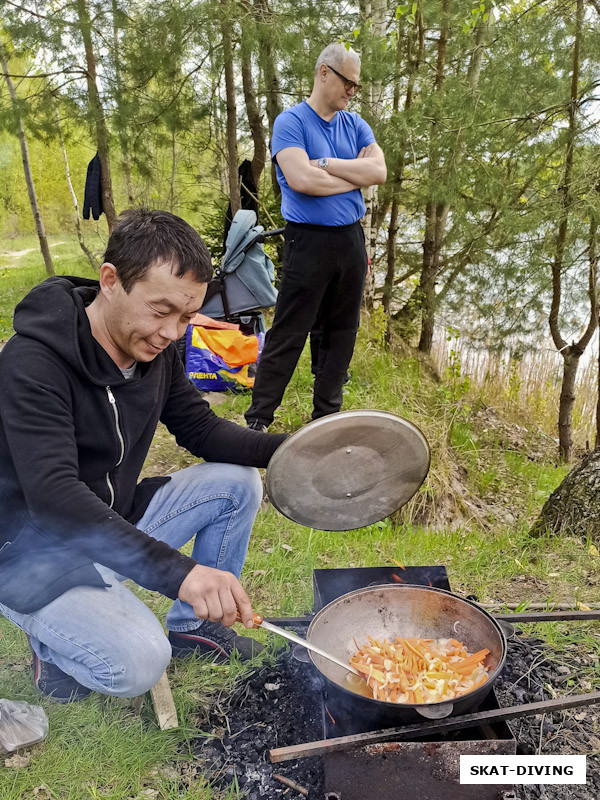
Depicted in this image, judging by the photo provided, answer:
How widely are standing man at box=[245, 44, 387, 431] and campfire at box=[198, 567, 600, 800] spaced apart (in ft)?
6.12

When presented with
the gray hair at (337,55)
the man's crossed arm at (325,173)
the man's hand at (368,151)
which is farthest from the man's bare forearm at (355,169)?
the gray hair at (337,55)

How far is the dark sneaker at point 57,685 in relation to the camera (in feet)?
7.72

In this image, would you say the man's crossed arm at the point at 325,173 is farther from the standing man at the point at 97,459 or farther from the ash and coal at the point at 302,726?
the ash and coal at the point at 302,726

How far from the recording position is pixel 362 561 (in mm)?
3467

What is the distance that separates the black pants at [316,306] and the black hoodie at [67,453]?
5.97 ft

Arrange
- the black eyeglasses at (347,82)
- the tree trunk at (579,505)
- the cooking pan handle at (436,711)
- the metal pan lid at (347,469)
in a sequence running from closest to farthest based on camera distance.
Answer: the cooking pan handle at (436,711), the metal pan lid at (347,469), the tree trunk at (579,505), the black eyeglasses at (347,82)

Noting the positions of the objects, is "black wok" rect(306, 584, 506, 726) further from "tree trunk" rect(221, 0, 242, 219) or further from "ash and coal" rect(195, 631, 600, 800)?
"tree trunk" rect(221, 0, 242, 219)

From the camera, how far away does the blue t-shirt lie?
151 inches

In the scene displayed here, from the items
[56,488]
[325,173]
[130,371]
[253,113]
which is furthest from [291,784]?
[253,113]

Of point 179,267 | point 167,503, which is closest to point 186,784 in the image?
point 167,503

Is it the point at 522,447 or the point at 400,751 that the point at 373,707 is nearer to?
the point at 400,751

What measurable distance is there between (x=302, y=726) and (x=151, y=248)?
174cm

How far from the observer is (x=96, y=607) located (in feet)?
6.59

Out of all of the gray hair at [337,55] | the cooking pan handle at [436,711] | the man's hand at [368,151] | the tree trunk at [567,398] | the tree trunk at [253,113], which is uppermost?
the tree trunk at [253,113]
